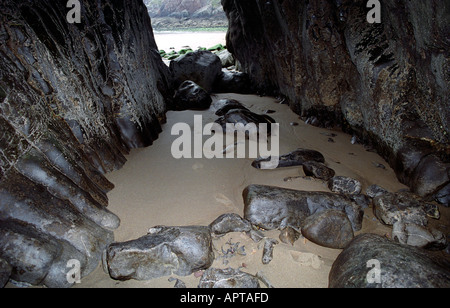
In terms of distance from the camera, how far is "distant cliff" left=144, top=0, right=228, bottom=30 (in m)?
38.3

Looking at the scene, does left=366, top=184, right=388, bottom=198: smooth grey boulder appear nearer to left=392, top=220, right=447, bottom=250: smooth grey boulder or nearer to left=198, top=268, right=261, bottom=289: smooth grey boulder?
left=392, top=220, right=447, bottom=250: smooth grey boulder

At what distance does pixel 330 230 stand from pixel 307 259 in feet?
1.16

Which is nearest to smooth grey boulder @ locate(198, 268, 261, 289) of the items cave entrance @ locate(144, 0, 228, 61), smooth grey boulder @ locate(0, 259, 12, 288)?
smooth grey boulder @ locate(0, 259, 12, 288)

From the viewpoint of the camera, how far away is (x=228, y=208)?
9.18ft

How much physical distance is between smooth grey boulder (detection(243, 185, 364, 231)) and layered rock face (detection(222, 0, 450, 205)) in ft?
2.90

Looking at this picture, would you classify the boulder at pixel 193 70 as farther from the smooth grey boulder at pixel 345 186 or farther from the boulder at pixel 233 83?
the smooth grey boulder at pixel 345 186

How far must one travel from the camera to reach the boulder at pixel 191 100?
6.74 m

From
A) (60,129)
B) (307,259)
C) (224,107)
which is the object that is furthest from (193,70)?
(307,259)

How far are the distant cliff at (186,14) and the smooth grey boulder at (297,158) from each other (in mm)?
35788

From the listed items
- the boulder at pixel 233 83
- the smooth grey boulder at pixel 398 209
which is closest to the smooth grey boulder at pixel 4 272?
the smooth grey boulder at pixel 398 209
